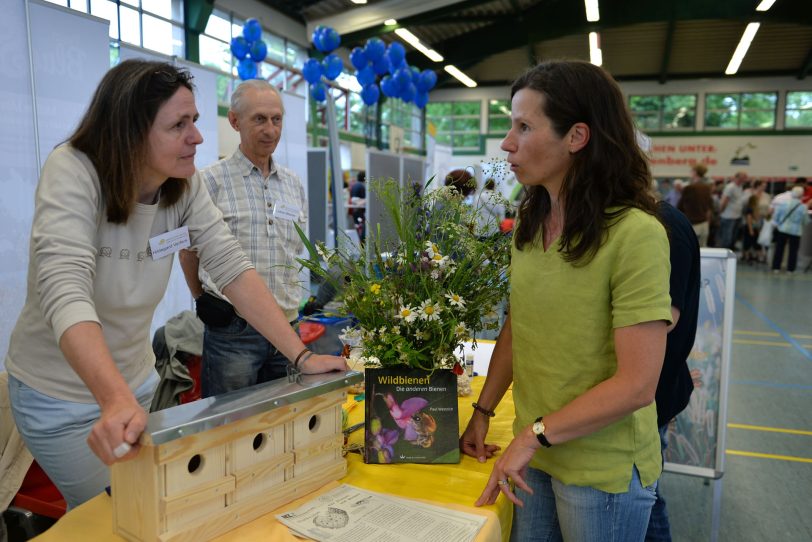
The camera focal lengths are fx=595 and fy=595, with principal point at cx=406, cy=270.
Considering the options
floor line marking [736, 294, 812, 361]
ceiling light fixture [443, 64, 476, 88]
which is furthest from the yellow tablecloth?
ceiling light fixture [443, 64, 476, 88]

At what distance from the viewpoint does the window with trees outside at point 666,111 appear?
58.2 feet

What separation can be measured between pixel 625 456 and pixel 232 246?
37.6 inches

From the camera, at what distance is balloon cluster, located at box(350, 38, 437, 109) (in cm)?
821

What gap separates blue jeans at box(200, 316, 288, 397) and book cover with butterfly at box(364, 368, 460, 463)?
2.62ft

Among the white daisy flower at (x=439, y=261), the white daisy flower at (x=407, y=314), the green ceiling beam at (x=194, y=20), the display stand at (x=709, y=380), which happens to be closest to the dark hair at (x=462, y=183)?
the white daisy flower at (x=439, y=261)

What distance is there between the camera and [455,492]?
3.92 feet

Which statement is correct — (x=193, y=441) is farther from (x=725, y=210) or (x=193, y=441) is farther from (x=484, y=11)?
(x=484, y=11)

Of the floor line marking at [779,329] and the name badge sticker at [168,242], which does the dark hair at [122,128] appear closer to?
the name badge sticker at [168,242]

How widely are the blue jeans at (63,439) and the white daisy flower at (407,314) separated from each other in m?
0.66

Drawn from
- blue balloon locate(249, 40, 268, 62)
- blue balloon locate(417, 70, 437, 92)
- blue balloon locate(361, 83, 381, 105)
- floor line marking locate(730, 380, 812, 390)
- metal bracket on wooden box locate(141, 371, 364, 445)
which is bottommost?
floor line marking locate(730, 380, 812, 390)

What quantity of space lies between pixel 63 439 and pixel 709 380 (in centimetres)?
228

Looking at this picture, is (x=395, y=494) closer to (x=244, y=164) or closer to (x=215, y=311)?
(x=215, y=311)

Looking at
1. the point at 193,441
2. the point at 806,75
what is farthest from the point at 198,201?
the point at 806,75

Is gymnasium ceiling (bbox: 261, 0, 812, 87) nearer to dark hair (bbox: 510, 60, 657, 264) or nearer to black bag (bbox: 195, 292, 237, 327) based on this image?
black bag (bbox: 195, 292, 237, 327)
